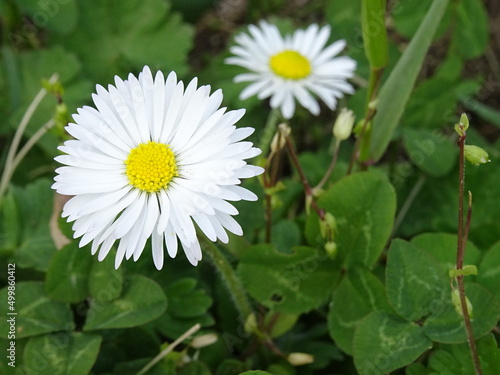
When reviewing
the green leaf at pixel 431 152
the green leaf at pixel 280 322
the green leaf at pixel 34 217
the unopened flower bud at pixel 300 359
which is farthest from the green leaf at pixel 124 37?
the unopened flower bud at pixel 300 359

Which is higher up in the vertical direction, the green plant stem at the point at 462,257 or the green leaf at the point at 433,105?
the green leaf at the point at 433,105

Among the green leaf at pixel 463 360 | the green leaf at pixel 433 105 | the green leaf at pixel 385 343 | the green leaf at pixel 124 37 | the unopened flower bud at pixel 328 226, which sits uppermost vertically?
the green leaf at pixel 124 37

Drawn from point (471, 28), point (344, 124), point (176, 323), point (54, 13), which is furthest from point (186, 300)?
point (471, 28)

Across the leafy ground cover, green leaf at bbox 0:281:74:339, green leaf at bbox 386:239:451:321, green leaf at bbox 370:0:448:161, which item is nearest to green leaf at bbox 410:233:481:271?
the leafy ground cover

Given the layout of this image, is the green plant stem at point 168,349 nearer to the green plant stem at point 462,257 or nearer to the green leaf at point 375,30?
the green plant stem at point 462,257

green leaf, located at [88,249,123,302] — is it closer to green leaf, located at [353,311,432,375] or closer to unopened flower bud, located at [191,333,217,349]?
unopened flower bud, located at [191,333,217,349]

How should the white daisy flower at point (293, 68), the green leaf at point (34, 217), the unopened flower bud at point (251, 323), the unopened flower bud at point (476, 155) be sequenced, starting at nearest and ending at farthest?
the unopened flower bud at point (476, 155) < the unopened flower bud at point (251, 323) < the green leaf at point (34, 217) < the white daisy flower at point (293, 68)
